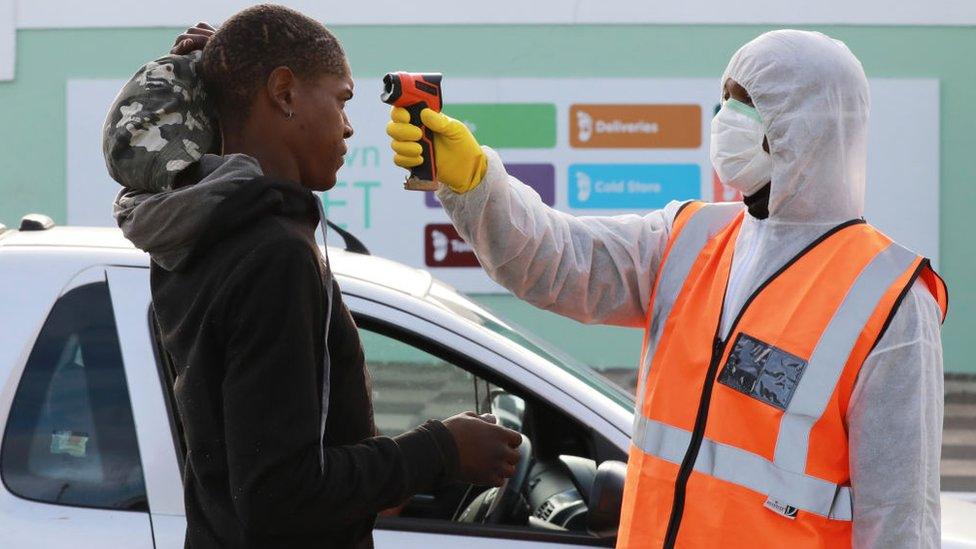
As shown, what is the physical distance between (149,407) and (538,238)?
97cm

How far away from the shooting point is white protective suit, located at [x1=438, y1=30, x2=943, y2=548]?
1972 mm

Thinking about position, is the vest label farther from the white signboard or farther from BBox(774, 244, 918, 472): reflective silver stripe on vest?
the white signboard

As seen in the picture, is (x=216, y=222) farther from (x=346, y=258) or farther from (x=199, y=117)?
(x=346, y=258)

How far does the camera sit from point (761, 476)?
80.5 inches

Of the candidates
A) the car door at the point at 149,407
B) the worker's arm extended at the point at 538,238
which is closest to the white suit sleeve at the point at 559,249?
the worker's arm extended at the point at 538,238

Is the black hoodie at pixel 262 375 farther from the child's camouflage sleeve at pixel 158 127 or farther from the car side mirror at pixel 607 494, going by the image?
the car side mirror at pixel 607 494

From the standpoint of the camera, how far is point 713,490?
6.84 feet

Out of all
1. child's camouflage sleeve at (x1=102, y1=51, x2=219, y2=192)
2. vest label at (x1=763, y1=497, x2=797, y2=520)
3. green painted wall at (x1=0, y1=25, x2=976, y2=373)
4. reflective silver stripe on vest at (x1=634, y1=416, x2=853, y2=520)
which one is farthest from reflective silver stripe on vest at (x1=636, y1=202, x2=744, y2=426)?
green painted wall at (x1=0, y1=25, x2=976, y2=373)

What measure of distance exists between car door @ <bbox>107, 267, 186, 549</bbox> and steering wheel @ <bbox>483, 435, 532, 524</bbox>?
68 centimetres

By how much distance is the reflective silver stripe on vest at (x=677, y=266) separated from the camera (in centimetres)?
230

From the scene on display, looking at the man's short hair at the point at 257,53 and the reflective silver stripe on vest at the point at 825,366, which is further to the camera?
the reflective silver stripe on vest at the point at 825,366

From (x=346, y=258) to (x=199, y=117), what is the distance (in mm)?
1255

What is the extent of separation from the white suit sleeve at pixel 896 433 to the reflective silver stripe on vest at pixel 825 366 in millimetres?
41

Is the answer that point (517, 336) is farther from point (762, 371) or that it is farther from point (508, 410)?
point (762, 371)
